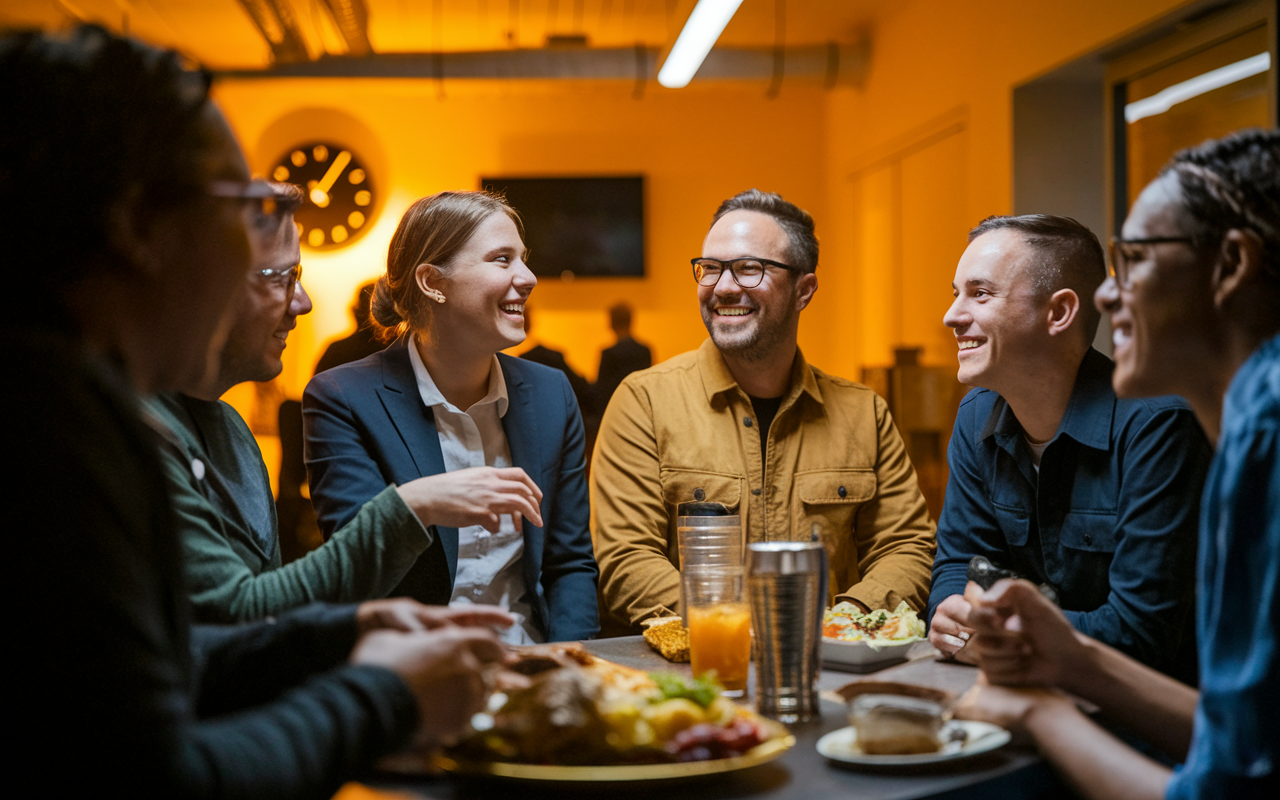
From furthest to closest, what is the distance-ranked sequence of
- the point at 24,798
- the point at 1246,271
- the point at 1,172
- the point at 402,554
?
the point at 402,554
the point at 1246,271
the point at 1,172
the point at 24,798

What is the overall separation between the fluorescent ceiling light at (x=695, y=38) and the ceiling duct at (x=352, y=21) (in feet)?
5.78

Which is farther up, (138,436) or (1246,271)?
(1246,271)

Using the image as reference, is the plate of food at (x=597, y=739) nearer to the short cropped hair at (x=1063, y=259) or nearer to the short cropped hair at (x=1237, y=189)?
the short cropped hair at (x=1237, y=189)

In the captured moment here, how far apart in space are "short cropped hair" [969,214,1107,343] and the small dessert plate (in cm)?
102

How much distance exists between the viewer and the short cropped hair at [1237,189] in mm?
1086

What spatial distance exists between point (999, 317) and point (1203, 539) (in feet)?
3.16

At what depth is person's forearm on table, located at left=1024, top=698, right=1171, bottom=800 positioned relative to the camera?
1.02 m

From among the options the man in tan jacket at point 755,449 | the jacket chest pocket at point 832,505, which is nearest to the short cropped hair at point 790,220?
the man in tan jacket at point 755,449

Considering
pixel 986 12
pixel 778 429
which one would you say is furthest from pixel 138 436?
pixel 986 12

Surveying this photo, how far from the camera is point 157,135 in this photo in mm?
844

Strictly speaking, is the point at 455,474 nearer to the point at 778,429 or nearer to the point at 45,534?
the point at 45,534

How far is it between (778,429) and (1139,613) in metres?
0.99

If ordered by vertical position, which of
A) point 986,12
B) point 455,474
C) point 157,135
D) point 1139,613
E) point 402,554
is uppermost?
point 986,12

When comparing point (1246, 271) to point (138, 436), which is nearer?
point (138, 436)
